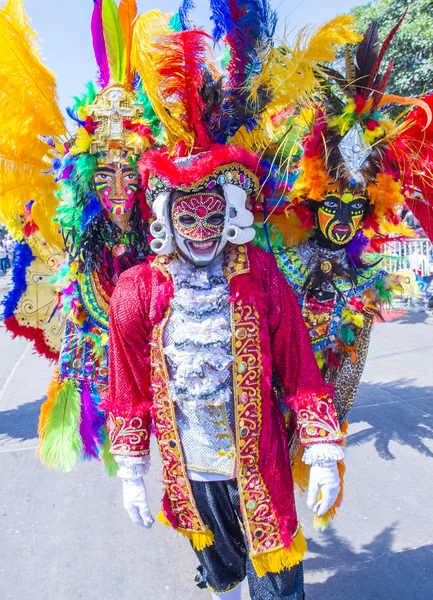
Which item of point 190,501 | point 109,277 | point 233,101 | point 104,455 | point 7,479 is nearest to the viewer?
point 233,101

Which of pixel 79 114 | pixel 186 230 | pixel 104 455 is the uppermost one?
pixel 79 114

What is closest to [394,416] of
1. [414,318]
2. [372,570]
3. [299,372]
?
[372,570]

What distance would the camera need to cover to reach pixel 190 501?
1.63m

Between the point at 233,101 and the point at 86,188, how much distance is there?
738 millimetres

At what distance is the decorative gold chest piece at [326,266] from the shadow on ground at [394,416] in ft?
5.81

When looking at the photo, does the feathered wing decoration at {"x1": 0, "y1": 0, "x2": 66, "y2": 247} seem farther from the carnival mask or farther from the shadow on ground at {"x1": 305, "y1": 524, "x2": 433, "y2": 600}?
the shadow on ground at {"x1": 305, "y1": 524, "x2": 433, "y2": 600}

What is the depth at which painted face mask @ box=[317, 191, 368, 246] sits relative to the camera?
1.82 meters

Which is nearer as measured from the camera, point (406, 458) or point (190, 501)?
point (190, 501)

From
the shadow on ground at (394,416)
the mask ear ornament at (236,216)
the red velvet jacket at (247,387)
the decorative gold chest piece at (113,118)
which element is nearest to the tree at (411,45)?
the shadow on ground at (394,416)

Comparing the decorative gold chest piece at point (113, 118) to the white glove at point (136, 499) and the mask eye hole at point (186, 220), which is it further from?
the white glove at point (136, 499)

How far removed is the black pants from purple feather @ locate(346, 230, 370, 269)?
0.97 m

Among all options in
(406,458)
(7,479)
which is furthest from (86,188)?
(406,458)

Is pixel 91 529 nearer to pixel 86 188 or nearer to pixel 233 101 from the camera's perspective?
pixel 86 188

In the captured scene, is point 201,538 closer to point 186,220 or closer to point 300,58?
point 186,220
